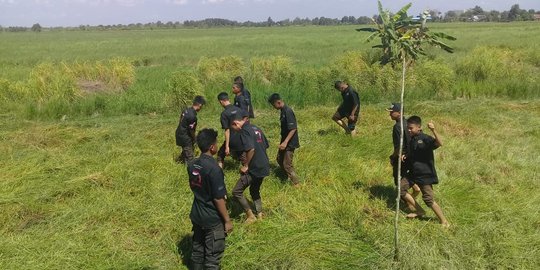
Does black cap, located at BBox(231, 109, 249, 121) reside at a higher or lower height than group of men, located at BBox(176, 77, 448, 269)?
higher

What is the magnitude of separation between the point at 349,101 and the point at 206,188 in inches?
213

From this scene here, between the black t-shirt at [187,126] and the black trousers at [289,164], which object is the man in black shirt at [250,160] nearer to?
the black trousers at [289,164]

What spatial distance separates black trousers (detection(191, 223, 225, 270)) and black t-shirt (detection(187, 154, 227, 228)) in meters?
0.10

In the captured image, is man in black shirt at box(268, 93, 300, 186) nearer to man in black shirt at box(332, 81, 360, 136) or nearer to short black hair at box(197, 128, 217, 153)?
short black hair at box(197, 128, 217, 153)

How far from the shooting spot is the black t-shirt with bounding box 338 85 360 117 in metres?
8.53

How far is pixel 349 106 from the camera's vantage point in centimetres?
A: 870

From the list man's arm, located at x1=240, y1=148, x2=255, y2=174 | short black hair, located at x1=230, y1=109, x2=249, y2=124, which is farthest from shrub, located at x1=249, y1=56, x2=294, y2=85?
man's arm, located at x1=240, y1=148, x2=255, y2=174

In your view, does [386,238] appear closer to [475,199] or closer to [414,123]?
[414,123]

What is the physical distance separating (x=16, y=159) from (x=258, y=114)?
21.4 feet

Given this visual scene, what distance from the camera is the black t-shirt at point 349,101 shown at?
8531mm

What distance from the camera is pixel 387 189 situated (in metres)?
6.10

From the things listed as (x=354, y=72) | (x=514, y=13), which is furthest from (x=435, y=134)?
(x=514, y=13)

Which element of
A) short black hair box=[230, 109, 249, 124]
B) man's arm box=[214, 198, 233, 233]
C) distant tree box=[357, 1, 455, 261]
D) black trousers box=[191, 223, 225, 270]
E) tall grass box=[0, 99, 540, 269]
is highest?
distant tree box=[357, 1, 455, 261]

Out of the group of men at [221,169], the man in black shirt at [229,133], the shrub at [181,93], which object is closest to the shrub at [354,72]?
the shrub at [181,93]
